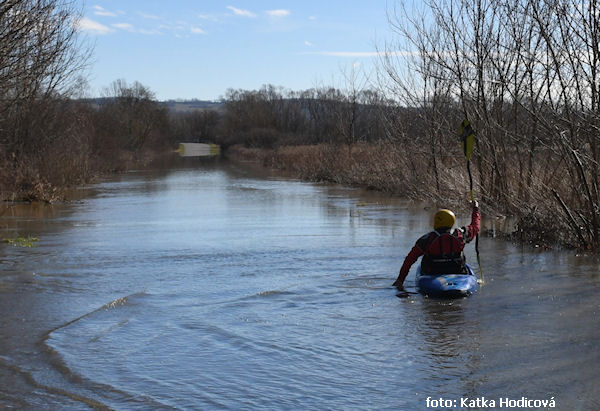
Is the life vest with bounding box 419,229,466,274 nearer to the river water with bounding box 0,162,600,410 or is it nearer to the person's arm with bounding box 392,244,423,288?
the person's arm with bounding box 392,244,423,288

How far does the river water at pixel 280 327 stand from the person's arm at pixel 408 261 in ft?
0.58

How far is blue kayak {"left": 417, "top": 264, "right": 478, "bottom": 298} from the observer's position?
28.3 feet

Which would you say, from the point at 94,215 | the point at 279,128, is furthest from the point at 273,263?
the point at 279,128

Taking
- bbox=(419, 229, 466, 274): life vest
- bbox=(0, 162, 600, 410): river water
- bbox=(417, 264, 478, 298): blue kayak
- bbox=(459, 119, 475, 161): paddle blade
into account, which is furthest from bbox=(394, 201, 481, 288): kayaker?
bbox=(459, 119, 475, 161): paddle blade

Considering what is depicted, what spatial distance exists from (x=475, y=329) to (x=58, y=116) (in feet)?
77.6

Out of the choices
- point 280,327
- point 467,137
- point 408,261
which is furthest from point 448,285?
point 467,137

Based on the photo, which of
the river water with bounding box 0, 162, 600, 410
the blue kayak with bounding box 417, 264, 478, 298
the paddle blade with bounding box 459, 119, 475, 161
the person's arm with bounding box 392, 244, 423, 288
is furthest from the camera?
the paddle blade with bounding box 459, 119, 475, 161

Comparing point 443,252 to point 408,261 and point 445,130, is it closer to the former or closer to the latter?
point 408,261

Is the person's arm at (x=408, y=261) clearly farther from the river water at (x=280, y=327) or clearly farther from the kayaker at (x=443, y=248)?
the river water at (x=280, y=327)

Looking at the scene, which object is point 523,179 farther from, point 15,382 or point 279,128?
point 279,128

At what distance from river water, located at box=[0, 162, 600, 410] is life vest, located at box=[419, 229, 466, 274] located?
0.47 m

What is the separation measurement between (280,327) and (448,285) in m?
2.13

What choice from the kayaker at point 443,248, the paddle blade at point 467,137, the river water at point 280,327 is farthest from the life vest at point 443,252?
the paddle blade at point 467,137

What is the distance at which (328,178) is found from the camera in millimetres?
31703
